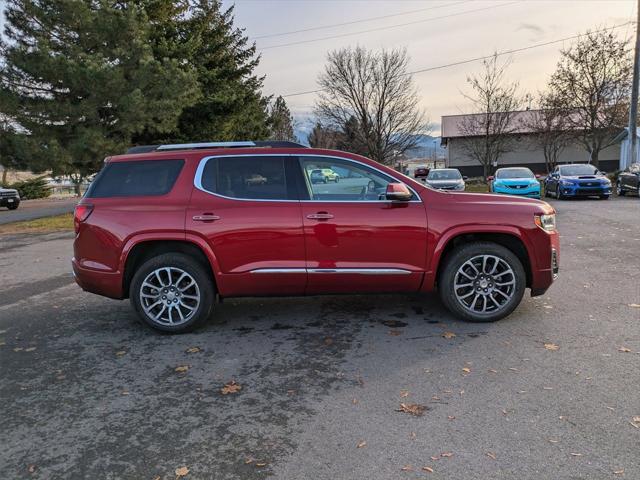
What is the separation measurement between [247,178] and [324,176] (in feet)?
2.60

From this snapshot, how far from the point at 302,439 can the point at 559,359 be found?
2.37 m

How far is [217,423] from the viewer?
3404 mm

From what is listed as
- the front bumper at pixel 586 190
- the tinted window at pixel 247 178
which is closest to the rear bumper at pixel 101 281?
the tinted window at pixel 247 178

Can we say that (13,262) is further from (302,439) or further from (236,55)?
(236,55)

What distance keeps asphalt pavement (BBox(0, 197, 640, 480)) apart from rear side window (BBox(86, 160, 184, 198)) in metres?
1.49

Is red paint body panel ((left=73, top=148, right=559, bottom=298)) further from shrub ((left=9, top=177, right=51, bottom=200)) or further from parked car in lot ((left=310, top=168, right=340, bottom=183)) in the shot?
shrub ((left=9, top=177, right=51, bottom=200))

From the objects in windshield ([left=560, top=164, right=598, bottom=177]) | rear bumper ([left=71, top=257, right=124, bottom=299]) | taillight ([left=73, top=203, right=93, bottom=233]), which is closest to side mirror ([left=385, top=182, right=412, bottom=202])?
rear bumper ([left=71, top=257, right=124, bottom=299])

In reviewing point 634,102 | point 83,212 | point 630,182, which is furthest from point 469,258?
point 634,102

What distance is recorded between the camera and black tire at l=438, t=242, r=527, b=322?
17.1 feet

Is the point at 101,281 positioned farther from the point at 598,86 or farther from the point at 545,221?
the point at 598,86

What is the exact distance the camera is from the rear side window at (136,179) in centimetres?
526

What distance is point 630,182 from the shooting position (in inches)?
842

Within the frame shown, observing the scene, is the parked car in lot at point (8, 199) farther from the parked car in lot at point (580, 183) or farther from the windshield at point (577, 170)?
the windshield at point (577, 170)

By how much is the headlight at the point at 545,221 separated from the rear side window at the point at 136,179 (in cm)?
370
